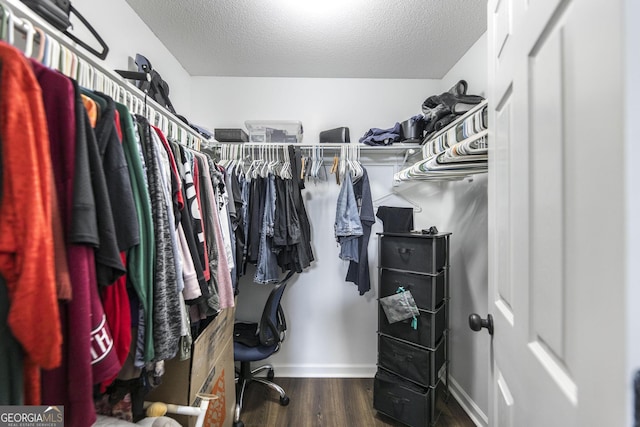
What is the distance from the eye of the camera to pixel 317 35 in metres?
1.50

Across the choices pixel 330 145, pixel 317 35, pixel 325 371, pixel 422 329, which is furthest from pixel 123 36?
pixel 325 371

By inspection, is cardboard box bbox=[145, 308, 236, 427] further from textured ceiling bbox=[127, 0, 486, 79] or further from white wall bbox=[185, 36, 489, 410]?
textured ceiling bbox=[127, 0, 486, 79]

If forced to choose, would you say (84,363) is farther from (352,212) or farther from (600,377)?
(352,212)

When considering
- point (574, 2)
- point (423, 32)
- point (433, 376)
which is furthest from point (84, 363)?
point (423, 32)

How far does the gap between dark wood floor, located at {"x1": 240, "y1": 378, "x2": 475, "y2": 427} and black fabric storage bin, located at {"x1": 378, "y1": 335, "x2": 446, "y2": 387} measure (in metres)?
0.34

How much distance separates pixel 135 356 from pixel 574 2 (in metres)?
1.23

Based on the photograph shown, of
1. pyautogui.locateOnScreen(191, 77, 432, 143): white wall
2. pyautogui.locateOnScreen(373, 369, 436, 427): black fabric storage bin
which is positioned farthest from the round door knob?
pyautogui.locateOnScreen(191, 77, 432, 143): white wall

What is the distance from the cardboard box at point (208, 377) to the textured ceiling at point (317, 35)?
1720 millimetres

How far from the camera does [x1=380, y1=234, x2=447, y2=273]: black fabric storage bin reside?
139 cm

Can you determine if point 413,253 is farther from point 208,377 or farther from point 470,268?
point 208,377

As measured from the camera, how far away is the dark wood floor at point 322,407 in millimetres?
1489

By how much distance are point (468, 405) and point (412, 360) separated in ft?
1.92

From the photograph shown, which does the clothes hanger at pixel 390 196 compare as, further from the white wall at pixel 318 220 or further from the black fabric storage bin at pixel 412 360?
the black fabric storage bin at pixel 412 360

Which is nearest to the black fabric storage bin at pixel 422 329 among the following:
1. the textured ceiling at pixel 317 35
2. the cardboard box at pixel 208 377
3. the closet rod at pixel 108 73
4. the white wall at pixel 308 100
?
the cardboard box at pixel 208 377
